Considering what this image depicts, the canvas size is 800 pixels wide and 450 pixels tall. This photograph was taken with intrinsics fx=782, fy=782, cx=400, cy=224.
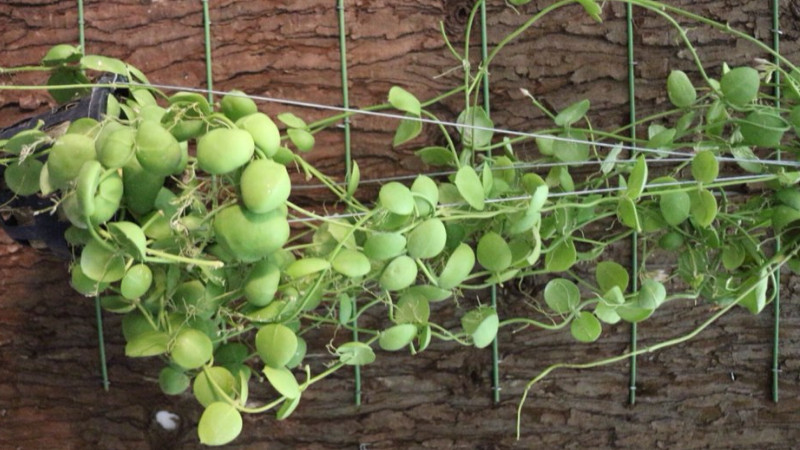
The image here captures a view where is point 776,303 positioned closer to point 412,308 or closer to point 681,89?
point 681,89

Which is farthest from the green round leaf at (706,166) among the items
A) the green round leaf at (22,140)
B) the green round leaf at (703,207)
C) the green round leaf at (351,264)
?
the green round leaf at (22,140)

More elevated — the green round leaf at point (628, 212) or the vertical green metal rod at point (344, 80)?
the vertical green metal rod at point (344, 80)

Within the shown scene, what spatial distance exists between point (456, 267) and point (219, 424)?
0.84 feet

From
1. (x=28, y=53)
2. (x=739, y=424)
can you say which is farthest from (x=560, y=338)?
(x=28, y=53)

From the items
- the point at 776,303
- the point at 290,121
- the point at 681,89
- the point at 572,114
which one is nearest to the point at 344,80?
the point at 290,121

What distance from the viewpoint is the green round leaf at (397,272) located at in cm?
71

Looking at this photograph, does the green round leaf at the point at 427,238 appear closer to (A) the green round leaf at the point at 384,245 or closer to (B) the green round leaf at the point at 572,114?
(A) the green round leaf at the point at 384,245

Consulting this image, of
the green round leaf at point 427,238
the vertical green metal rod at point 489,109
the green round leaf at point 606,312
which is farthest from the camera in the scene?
the vertical green metal rod at point 489,109

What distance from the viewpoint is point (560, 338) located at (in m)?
1.02

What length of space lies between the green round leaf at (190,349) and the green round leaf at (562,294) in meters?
0.36

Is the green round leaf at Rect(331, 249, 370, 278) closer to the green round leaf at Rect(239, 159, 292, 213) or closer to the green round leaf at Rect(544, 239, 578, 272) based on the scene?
the green round leaf at Rect(239, 159, 292, 213)

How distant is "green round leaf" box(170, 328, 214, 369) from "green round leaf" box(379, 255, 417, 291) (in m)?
0.17

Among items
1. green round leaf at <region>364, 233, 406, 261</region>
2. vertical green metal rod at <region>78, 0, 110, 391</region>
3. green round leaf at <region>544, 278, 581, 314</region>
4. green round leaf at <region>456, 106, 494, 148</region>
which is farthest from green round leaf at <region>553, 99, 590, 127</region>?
vertical green metal rod at <region>78, 0, 110, 391</region>

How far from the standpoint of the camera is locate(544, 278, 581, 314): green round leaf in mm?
831
